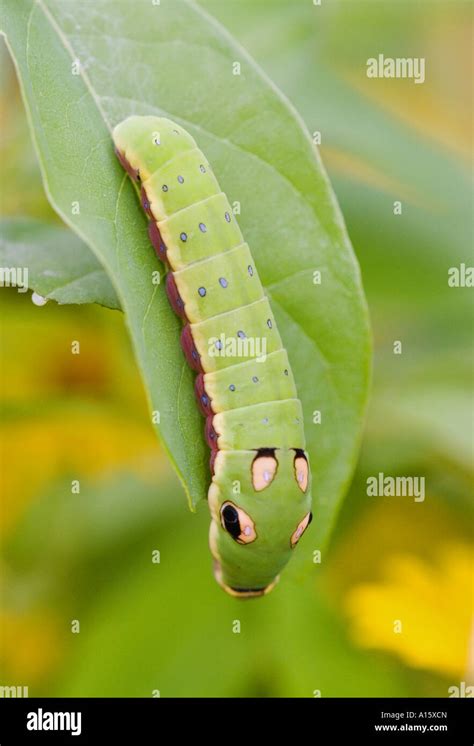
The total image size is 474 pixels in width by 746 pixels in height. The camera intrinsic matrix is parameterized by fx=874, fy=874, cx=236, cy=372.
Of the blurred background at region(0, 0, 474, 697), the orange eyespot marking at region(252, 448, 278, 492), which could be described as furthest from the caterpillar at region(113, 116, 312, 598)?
the blurred background at region(0, 0, 474, 697)

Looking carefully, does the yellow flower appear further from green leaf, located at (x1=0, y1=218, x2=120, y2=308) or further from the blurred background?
green leaf, located at (x1=0, y1=218, x2=120, y2=308)

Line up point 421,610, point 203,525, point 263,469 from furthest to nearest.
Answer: point 203,525 → point 421,610 → point 263,469

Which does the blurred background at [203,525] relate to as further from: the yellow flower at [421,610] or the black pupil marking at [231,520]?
the black pupil marking at [231,520]

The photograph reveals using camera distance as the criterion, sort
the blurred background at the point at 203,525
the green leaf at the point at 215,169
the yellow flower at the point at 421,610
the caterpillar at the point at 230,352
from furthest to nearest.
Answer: the blurred background at the point at 203,525 < the yellow flower at the point at 421,610 < the caterpillar at the point at 230,352 < the green leaf at the point at 215,169

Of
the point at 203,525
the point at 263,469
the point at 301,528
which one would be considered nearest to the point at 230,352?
the point at 263,469

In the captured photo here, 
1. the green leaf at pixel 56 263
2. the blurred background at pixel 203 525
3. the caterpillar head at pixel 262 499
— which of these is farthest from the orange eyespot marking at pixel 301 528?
the green leaf at pixel 56 263

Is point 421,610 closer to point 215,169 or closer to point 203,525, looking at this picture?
point 203,525

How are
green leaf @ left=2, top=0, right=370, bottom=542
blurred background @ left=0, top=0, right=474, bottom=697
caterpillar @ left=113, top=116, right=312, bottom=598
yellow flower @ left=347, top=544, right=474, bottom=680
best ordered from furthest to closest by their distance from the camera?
1. blurred background @ left=0, top=0, right=474, bottom=697
2. yellow flower @ left=347, top=544, right=474, bottom=680
3. caterpillar @ left=113, top=116, right=312, bottom=598
4. green leaf @ left=2, top=0, right=370, bottom=542
